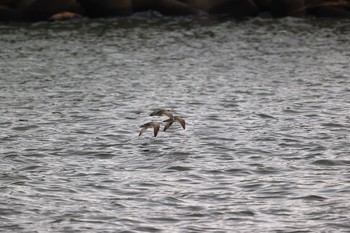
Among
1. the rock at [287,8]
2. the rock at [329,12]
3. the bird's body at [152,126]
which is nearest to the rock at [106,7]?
the rock at [287,8]

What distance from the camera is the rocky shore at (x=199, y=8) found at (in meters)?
54.2

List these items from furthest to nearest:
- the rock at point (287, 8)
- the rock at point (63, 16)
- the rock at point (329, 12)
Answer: the rock at point (329, 12) < the rock at point (287, 8) < the rock at point (63, 16)

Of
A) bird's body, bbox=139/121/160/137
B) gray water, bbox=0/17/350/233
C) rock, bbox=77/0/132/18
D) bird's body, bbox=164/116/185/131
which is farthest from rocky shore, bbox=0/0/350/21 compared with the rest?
bird's body, bbox=139/121/160/137

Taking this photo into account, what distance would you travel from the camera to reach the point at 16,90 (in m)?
34.9

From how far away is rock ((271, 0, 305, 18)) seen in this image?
5434cm

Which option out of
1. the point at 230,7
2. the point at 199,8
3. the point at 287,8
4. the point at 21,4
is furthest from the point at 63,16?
the point at 287,8

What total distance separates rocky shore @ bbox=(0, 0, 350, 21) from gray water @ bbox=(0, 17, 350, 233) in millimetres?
5098

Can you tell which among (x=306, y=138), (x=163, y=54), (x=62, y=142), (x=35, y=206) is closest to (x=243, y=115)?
(x=306, y=138)

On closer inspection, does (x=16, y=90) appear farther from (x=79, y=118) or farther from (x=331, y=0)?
(x=331, y=0)

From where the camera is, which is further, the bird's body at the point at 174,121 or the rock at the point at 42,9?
the rock at the point at 42,9

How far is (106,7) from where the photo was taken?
54750 mm

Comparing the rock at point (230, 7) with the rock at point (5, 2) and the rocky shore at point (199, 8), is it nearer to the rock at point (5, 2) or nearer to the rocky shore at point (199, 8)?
the rocky shore at point (199, 8)

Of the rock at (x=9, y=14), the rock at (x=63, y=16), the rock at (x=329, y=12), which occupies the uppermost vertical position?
the rock at (x=9, y=14)

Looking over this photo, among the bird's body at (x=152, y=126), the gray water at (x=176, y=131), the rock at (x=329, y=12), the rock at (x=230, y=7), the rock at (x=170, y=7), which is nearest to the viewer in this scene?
the gray water at (x=176, y=131)
